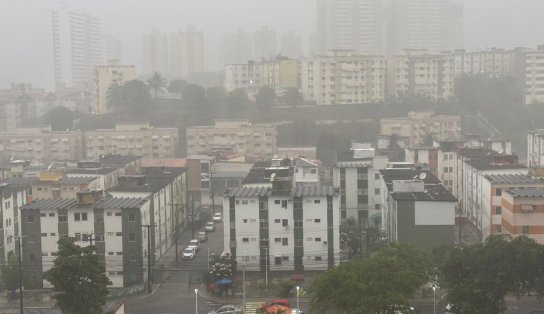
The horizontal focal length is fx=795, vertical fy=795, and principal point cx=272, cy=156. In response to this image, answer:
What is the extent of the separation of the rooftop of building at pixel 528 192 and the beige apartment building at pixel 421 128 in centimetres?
1253

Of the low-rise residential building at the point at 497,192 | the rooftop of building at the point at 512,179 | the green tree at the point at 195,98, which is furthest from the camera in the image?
the green tree at the point at 195,98

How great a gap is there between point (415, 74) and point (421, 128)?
5945mm

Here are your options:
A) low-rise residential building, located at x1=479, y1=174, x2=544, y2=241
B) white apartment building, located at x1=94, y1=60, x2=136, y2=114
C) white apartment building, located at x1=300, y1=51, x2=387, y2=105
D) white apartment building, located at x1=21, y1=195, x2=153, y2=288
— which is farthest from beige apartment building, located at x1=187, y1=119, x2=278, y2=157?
white apartment building, located at x1=21, y1=195, x2=153, y2=288

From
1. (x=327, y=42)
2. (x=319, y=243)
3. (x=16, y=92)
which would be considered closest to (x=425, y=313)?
(x=319, y=243)

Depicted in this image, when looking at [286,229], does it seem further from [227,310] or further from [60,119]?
[60,119]

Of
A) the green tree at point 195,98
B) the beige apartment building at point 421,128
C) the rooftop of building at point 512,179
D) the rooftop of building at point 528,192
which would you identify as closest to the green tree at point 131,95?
the green tree at point 195,98

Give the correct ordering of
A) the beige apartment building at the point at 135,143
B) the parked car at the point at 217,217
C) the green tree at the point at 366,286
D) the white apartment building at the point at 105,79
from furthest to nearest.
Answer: the white apartment building at the point at 105,79
the beige apartment building at the point at 135,143
the parked car at the point at 217,217
the green tree at the point at 366,286

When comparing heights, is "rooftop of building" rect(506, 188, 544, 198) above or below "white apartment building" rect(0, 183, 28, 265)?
above

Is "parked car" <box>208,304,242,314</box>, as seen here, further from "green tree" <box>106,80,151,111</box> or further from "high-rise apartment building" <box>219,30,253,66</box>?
"high-rise apartment building" <box>219,30,253,66</box>

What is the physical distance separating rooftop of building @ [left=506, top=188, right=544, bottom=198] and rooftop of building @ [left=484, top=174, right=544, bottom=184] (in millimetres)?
507

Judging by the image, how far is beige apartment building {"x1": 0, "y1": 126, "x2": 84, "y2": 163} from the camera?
24.4 metres

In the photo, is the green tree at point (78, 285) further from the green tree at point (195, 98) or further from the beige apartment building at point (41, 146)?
the green tree at point (195, 98)

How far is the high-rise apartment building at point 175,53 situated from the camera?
5166cm

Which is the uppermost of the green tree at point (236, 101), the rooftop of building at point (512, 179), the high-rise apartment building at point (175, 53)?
the high-rise apartment building at point (175, 53)
